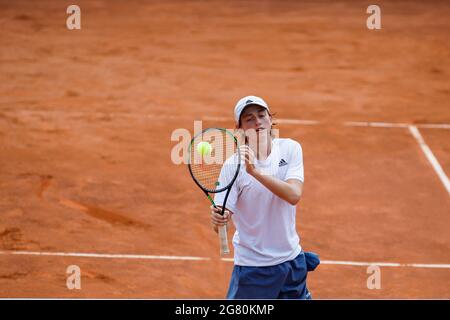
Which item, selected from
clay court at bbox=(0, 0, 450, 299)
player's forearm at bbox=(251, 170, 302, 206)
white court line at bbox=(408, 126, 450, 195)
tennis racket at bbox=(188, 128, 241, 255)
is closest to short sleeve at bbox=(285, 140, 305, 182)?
player's forearm at bbox=(251, 170, 302, 206)

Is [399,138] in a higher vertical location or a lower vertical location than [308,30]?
lower

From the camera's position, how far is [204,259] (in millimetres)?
8883

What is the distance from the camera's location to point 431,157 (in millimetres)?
11641

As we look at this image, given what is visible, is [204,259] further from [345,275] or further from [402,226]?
[402,226]

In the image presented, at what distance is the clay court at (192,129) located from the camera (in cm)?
882

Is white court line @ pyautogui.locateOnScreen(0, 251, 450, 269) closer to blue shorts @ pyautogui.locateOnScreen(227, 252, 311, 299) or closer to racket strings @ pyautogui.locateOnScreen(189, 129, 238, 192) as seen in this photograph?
racket strings @ pyautogui.locateOnScreen(189, 129, 238, 192)

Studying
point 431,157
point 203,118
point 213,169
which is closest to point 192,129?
point 203,118

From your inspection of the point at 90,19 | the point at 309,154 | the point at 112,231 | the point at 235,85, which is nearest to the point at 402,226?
the point at 309,154

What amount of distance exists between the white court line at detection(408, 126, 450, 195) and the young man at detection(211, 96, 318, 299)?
5514mm

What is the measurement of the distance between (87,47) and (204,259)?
8345 mm

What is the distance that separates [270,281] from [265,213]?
439 mm

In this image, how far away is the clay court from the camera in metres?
8.82

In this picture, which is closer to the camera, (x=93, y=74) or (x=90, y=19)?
(x=93, y=74)

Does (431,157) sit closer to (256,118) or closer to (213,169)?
(213,169)
